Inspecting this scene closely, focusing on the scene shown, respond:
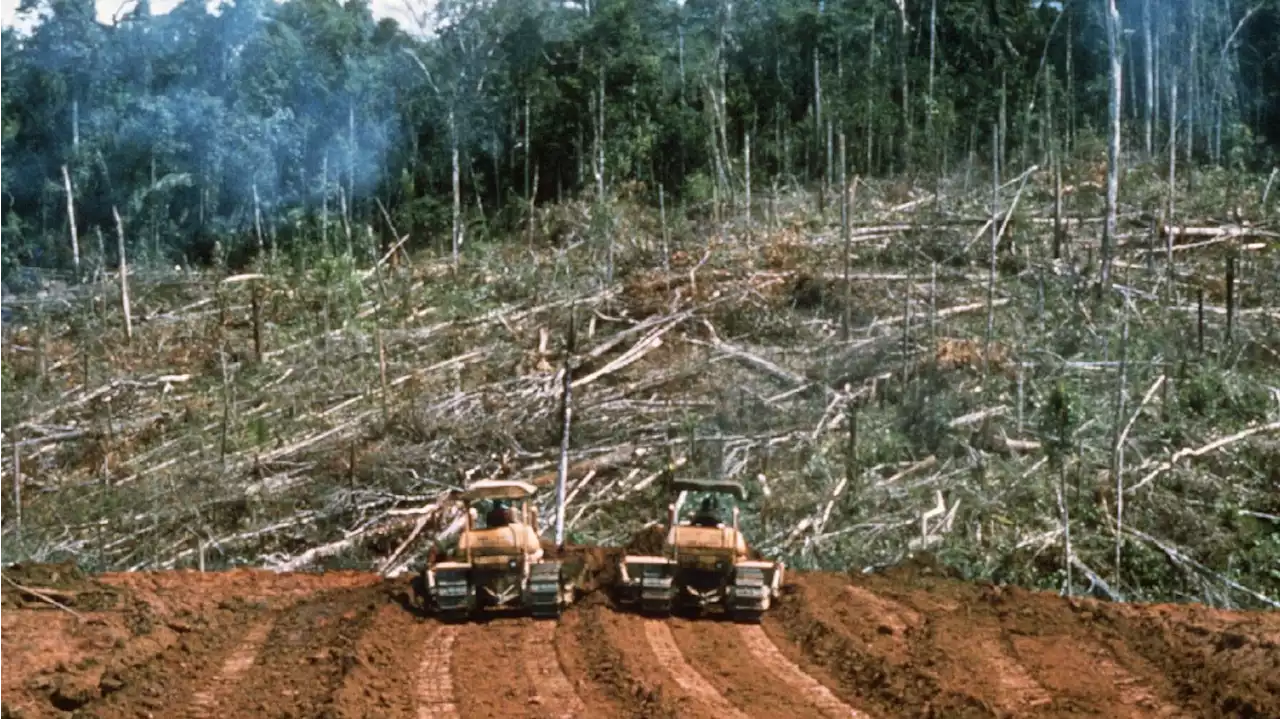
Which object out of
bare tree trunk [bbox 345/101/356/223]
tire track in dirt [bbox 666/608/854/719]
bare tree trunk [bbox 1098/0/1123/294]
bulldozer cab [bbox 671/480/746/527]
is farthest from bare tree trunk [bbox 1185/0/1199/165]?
tire track in dirt [bbox 666/608/854/719]

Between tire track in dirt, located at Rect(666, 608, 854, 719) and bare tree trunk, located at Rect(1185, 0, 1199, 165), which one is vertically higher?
bare tree trunk, located at Rect(1185, 0, 1199, 165)

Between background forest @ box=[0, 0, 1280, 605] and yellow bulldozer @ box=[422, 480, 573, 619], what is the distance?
4.66 m

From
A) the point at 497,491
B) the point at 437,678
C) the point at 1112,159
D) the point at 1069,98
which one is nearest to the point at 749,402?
the point at 1112,159

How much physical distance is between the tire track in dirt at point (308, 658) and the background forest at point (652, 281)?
4.54m

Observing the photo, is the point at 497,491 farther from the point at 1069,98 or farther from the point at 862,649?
the point at 1069,98

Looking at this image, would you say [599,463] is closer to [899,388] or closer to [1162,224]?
[899,388]

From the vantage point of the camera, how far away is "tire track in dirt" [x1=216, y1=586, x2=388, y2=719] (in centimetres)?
851

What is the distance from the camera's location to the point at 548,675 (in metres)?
9.39

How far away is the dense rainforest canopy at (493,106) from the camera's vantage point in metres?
32.6

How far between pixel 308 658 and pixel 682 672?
2.43 meters

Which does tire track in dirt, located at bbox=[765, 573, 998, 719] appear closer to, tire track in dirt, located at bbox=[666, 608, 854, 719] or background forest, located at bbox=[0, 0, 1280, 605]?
tire track in dirt, located at bbox=[666, 608, 854, 719]

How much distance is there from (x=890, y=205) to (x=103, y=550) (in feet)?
49.7

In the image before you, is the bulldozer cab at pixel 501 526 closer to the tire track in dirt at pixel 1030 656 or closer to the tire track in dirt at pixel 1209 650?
the tire track in dirt at pixel 1030 656

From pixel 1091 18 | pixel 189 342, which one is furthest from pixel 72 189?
pixel 1091 18
